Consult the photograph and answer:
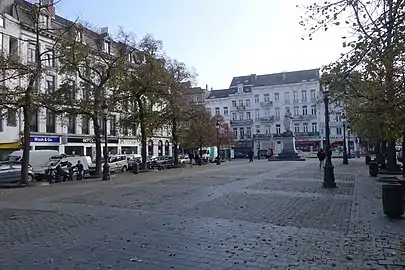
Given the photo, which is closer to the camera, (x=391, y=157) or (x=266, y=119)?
(x=391, y=157)

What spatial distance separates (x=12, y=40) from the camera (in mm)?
39969

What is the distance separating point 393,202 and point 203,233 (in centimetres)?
532

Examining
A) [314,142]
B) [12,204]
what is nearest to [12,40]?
[12,204]

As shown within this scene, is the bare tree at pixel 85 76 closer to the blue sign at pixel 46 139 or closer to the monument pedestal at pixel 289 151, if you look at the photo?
the blue sign at pixel 46 139

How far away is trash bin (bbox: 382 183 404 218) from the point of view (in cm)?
1030

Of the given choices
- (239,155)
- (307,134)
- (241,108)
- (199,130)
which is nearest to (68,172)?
(199,130)

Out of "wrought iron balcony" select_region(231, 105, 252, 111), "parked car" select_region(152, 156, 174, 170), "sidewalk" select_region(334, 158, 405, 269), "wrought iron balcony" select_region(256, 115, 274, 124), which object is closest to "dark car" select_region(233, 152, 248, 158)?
"wrought iron balcony" select_region(256, 115, 274, 124)

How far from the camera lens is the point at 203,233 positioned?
28.4 feet

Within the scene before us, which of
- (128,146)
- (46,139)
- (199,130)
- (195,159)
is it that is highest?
(199,130)

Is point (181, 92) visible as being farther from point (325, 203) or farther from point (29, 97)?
point (325, 203)

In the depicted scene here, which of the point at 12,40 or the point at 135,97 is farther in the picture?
the point at 12,40

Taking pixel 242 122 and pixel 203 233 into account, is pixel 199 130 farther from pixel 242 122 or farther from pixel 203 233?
pixel 242 122

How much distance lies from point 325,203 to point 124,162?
27.9 m

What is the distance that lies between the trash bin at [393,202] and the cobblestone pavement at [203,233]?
0.96 ft
